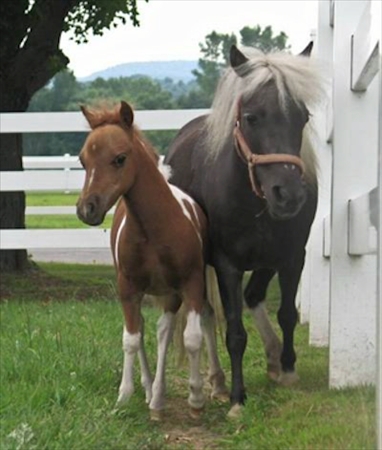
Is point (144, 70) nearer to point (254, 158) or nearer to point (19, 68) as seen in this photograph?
point (19, 68)

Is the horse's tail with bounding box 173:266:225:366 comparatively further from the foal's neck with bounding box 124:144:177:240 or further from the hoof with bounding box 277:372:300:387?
the foal's neck with bounding box 124:144:177:240

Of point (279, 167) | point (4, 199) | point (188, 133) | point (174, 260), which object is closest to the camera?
point (279, 167)

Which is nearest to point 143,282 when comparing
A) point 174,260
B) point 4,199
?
point 174,260

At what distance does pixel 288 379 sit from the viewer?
230 inches

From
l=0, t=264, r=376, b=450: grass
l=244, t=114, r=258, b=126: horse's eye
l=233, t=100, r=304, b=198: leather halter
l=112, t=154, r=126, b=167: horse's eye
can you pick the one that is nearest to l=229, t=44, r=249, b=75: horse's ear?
l=233, t=100, r=304, b=198: leather halter

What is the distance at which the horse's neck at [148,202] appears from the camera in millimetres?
5148

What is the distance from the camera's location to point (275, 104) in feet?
16.2

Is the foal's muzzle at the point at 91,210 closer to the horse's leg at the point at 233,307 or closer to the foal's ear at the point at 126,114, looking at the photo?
the foal's ear at the point at 126,114

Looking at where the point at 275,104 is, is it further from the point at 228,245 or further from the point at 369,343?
the point at 369,343

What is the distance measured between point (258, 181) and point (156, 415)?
1238 millimetres

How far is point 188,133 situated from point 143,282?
5.52ft

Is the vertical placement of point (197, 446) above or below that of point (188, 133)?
below

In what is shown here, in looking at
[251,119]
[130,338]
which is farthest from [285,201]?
[130,338]

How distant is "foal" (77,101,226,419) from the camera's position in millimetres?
4953
